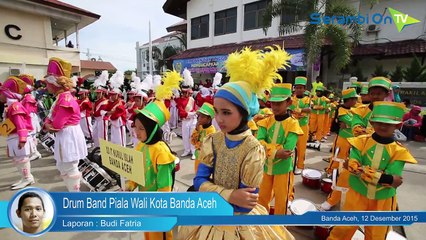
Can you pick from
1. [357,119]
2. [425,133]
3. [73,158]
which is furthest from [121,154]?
[425,133]

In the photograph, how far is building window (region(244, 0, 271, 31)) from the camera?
57.1 feet

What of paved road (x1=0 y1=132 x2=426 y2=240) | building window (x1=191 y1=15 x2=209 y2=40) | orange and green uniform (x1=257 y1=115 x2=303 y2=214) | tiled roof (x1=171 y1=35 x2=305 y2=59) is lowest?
paved road (x1=0 y1=132 x2=426 y2=240)

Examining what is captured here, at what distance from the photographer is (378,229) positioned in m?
2.32

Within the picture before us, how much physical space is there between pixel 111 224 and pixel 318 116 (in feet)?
26.2

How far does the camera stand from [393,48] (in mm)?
13000

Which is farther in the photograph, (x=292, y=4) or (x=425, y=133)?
(x=292, y=4)

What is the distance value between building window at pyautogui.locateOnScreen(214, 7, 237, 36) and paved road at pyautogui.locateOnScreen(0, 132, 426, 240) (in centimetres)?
1495

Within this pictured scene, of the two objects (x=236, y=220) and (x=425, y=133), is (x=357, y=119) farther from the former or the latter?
(x=425, y=133)

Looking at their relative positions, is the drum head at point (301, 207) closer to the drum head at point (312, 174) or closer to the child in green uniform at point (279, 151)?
the child in green uniform at point (279, 151)

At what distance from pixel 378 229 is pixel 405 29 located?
15.8 m

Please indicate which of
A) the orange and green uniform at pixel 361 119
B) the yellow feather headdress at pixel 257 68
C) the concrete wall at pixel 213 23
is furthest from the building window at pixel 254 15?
the yellow feather headdress at pixel 257 68

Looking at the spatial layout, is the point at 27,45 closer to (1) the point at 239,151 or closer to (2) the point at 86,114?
(2) the point at 86,114

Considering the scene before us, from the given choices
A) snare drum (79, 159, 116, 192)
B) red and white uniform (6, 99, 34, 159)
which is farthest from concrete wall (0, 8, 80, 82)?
snare drum (79, 159, 116, 192)

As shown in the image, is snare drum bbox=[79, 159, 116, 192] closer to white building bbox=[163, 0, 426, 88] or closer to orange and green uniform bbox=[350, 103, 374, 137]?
orange and green uniform bbox=[350, 103, 374, 137]
